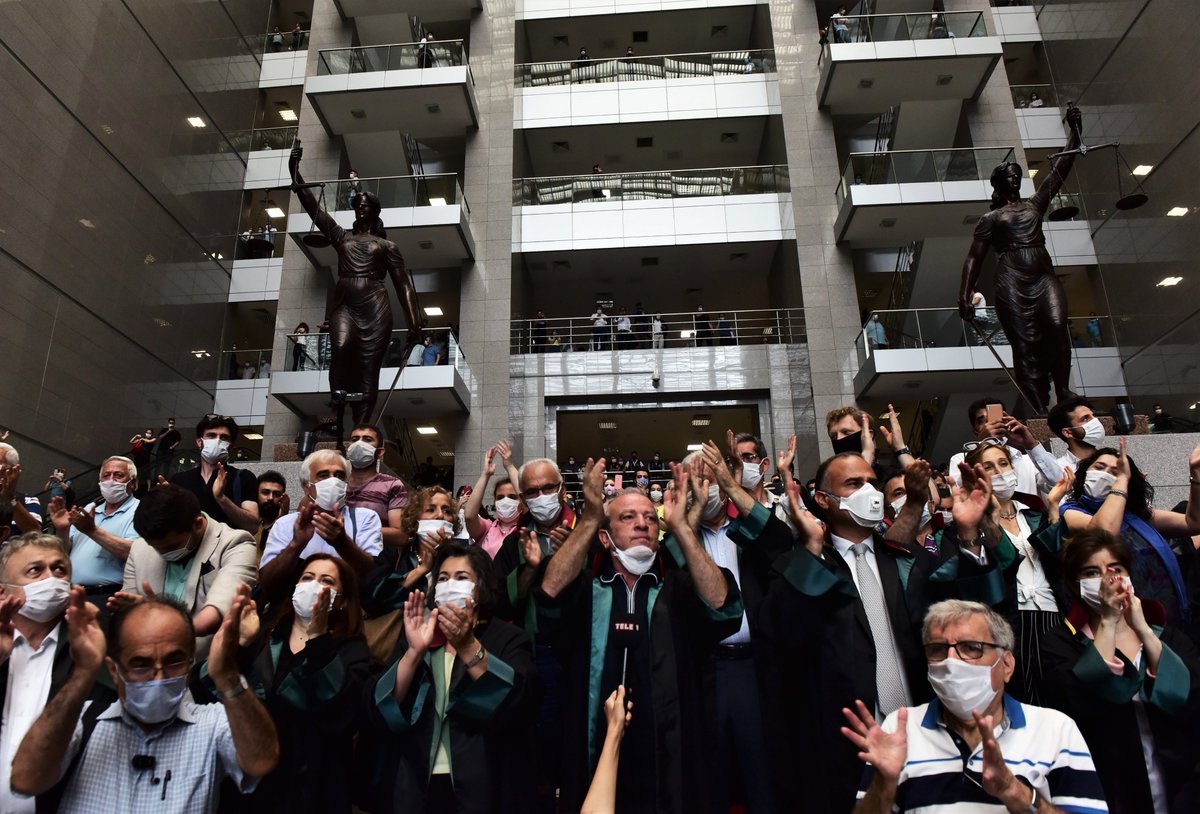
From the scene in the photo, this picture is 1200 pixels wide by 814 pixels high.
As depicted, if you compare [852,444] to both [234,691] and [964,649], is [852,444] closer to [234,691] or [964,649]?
[964,649]

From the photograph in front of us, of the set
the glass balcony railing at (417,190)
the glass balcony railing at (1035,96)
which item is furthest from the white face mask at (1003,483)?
the glass balcony railing at (1035,96)

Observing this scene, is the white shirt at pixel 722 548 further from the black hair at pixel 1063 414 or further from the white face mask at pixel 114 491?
the white face mask at pixel 114 491

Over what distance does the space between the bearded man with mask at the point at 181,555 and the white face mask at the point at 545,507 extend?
152 centimetres

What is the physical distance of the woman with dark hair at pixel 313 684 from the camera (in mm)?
3164

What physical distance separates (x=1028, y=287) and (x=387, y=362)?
11.8m

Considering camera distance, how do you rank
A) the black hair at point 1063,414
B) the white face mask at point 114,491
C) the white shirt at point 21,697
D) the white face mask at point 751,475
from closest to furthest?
the white shirt at point 21,697 < the white face mask at point 114,491 < the white face mask at point 751,475 < the black hair at point 1063,414

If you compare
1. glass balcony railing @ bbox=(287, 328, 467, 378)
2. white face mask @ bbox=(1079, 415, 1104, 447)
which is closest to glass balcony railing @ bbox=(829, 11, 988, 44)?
glass balcony railing @ bbox=(287, 328, 467, 378)

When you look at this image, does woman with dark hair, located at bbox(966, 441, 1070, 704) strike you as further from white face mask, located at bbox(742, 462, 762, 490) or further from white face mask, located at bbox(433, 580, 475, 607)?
white face mask, located at bbox(433, 580, 475, 607)

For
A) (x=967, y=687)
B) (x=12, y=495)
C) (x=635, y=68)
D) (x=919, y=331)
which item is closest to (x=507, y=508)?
(x=967, y=687)

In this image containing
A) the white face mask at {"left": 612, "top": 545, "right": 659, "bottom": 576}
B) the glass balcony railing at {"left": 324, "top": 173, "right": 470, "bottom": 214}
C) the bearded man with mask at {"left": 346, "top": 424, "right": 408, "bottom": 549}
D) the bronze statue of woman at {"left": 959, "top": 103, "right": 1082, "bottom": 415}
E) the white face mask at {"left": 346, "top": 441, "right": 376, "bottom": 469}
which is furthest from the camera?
the glass balcony railing at {"left": 324, "top": 173, "right": 470, "bottom": 214}

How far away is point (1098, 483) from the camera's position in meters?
4.31

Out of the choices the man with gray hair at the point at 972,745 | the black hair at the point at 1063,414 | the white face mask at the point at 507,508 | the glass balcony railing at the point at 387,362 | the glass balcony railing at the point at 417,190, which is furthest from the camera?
the glass balcony railing at the point at 417,190

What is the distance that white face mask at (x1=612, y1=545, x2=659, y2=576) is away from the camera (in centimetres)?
344

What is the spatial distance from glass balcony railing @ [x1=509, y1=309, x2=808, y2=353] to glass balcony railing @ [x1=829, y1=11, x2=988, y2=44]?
6.85 m
